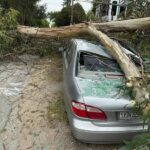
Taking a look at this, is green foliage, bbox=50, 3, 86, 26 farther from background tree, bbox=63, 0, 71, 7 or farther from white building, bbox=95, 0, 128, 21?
white building, bbox=95, 0, 128, 21

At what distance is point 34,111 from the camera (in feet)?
18.6

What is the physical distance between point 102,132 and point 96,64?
1.46 m

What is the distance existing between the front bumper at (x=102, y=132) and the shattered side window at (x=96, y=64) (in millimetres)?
1168

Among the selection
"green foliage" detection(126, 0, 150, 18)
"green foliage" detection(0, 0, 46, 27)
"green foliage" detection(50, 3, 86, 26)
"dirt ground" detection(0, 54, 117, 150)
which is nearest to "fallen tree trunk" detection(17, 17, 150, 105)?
"dirt ground" detection(0, 54, 117, 150)

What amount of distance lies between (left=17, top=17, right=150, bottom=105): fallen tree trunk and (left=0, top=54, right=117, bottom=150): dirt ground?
0.98 metres

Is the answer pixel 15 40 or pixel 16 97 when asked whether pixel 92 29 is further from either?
pixel 15 40

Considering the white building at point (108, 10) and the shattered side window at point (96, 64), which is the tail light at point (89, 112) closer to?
the shattered side window at point (96, 64)

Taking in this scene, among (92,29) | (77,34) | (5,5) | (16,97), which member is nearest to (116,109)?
(16,97)

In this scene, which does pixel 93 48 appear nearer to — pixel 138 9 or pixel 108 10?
pixel 138 9

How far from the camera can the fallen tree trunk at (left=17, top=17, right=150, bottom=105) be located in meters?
4.25

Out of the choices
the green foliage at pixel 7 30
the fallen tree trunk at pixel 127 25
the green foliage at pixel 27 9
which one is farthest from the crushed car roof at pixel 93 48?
the green foliage at pixel 27 9

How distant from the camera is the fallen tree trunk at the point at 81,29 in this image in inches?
275

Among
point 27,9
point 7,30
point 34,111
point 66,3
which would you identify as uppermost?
point 66,3

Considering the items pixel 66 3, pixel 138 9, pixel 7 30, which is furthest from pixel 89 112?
pixel 66 3
